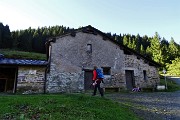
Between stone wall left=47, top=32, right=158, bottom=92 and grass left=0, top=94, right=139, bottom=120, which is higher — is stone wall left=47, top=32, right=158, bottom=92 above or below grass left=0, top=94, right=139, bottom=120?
above

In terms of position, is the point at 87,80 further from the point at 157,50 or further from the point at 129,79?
the point at 157,50

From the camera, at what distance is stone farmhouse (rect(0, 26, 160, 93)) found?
16578 mm

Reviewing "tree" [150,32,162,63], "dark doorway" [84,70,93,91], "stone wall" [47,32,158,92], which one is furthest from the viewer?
"tree" [150,32,162,63]

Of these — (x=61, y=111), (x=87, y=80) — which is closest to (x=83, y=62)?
(x=87, y=80)

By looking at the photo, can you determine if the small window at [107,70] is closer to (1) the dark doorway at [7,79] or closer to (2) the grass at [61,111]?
(2) the grass at [61,111]

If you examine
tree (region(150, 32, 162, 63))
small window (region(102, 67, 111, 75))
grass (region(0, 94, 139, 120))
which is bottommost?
grass (region(0, 94, 139, 120))

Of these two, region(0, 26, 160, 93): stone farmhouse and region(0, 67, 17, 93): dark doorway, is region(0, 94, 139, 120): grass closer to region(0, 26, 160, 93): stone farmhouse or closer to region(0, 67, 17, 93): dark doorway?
region(0, 26, 160, 93): stone farmhouse

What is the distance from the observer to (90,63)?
18828mm

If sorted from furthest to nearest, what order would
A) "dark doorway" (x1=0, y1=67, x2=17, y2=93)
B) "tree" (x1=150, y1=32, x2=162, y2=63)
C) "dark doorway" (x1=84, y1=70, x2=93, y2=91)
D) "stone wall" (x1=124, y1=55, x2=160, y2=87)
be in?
1. "tree" (x1=150, y1=32, x2=162, y2=63)
2. "dark doorway" (x1=0, y1=67, x2=17, y2=93)
3. "stone wall" (x1=124, y1=55, x2=160, y2=87)
4. "dark doorway" (x1=84, y1=70, x2=93, y2=91)

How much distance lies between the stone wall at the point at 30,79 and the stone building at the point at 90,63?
712mm

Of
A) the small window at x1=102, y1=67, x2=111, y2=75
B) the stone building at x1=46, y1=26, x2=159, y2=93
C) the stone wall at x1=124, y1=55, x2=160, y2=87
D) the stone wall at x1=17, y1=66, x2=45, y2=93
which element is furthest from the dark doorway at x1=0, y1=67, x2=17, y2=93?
the stone wall at x1=124, y1=55, x2=160, y2=87

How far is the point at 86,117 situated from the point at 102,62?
12.3 meters

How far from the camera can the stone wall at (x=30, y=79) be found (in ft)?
52.6

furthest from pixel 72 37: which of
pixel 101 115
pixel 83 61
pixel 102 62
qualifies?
pixel 101 115
